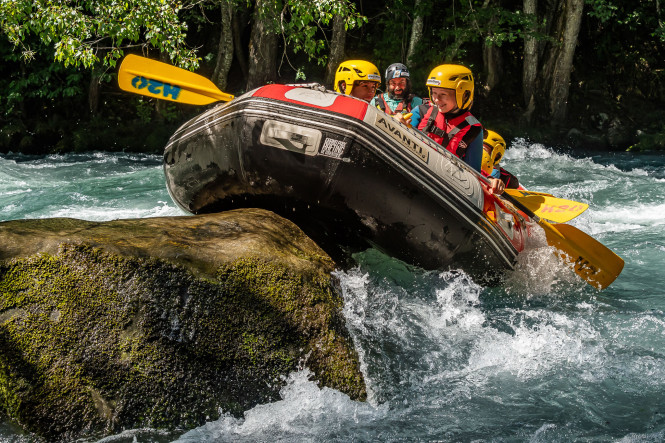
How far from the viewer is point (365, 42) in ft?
39.6

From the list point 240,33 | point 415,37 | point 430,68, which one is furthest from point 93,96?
point 430,68

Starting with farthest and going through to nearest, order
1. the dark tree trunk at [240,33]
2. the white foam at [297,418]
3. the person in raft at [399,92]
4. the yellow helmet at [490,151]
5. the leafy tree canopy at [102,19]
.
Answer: the dark tree trunk at [240,33] < the leafy tree canopy at [102,19] < the person in raft at [399,92] < the yellow helmet at [490,151] < the white foam at [297,418]

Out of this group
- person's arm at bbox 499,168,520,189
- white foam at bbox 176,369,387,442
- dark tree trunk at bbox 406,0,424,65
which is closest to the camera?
white foam at bbox 176,369,387,442

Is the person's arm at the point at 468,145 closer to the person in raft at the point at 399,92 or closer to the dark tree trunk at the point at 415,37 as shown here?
the person in raft at the point at 399,92

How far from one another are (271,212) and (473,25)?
322 inches

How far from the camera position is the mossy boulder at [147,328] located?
7.85 feet

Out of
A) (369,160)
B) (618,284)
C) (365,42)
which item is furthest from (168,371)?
(365,42)

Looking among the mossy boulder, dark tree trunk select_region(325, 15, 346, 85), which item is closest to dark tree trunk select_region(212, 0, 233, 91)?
dark tree trunk select_region(325, 15, 346, 85)

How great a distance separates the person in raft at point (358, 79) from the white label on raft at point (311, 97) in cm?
168

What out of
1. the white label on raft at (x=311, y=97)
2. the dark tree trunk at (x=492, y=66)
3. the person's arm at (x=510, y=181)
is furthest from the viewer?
the dark tree trunk at (x=492, y=66)

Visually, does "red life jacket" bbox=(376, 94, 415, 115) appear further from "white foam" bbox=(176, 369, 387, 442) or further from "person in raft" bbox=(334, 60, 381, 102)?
"white foam" bbox=(176, 369, 387, 442)

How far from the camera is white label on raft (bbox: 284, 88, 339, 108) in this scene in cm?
348

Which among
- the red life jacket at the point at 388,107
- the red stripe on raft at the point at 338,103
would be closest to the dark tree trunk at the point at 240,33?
the red life jacket at the point at 388,107

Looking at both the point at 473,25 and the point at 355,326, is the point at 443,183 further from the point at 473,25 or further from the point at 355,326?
the point at 473,25
